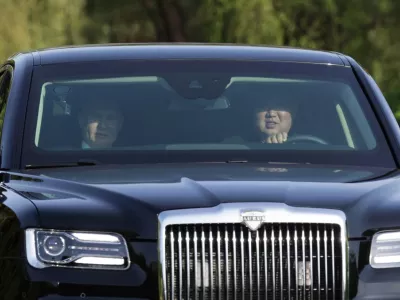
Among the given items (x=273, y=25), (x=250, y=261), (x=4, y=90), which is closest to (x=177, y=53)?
(x=4, y=90)

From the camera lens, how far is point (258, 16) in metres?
33.5

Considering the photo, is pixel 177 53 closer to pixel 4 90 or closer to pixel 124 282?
pixel 4 90

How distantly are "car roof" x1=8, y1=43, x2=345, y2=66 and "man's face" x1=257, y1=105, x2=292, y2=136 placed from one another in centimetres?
31

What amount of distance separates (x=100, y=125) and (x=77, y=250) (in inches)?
53.4

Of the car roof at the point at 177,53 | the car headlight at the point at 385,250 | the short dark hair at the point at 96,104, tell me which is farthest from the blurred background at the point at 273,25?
the car headlight at the point at 385,250

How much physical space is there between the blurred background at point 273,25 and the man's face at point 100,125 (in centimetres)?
2417

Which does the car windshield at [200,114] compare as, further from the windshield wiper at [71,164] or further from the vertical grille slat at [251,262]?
the vertical grille slat at [251,262]

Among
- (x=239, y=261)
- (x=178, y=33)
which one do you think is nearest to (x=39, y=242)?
(x=239, y=261)

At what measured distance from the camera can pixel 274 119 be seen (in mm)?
7012

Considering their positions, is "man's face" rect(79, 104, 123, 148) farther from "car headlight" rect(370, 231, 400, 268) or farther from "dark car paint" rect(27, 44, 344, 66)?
"car headlight" rect(370, 231, 400, 268)

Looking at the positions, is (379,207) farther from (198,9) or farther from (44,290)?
(198,9)

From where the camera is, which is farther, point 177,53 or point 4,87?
point 4,87

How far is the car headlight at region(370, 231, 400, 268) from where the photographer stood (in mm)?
5555

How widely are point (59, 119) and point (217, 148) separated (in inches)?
28.8
